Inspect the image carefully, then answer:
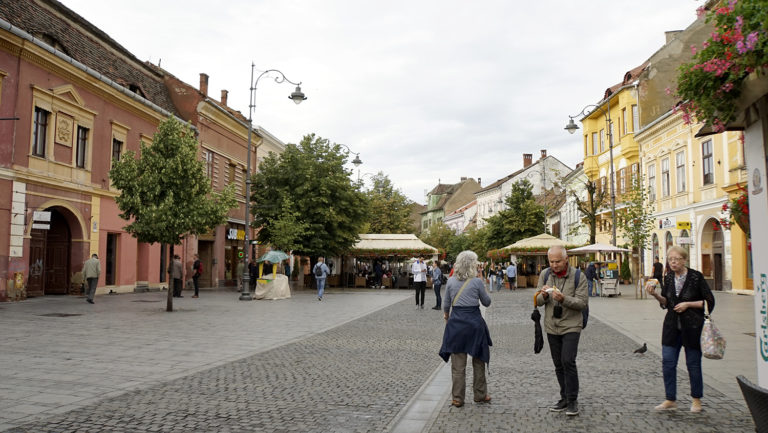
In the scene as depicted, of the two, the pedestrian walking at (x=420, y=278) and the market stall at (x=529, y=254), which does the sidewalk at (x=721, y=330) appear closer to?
the pedestrian walking at (x=420, y=278)

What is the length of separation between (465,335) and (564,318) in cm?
110

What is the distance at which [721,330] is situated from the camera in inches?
534

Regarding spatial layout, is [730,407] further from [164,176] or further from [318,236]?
[318,236]

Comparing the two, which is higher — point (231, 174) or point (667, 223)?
point (231, 174)

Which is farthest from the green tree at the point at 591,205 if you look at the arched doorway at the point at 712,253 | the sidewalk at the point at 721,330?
the sidewalk at the point at 721,330

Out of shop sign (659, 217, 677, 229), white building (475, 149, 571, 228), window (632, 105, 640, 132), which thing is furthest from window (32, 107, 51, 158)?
white building (475, 149, 571, 228)

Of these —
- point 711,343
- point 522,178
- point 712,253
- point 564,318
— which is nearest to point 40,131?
point 564,318

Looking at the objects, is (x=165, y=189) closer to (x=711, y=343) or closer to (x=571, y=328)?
(x=571, y=328)

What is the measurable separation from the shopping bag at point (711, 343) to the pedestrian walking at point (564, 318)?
1.16m

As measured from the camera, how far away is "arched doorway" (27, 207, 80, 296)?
73.4 ft

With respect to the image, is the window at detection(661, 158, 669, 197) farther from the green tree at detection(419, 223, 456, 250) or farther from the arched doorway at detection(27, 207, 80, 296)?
the green tree at detection(419, 223, 456, 250)

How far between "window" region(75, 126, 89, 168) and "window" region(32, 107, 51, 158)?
2120mm

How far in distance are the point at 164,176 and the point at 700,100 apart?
1525 cm

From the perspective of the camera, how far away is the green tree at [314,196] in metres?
33.5
